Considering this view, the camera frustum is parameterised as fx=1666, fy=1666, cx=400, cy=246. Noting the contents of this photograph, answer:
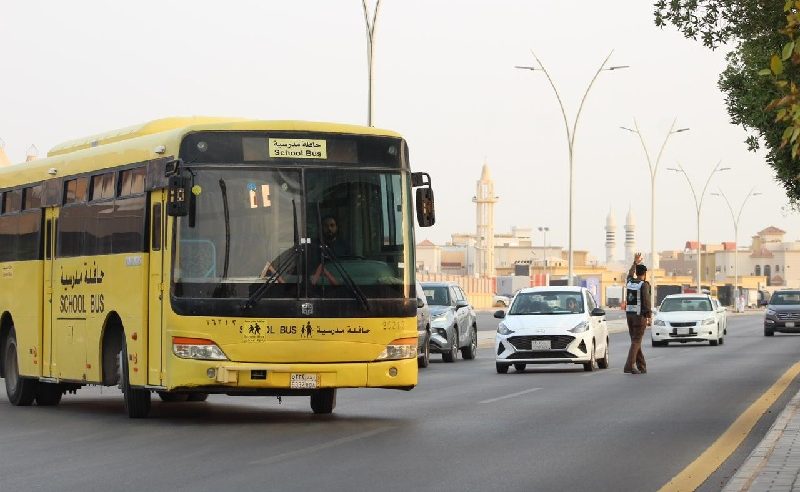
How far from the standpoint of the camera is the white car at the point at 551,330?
2945 centimetres

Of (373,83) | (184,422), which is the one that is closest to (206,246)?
(184,422)

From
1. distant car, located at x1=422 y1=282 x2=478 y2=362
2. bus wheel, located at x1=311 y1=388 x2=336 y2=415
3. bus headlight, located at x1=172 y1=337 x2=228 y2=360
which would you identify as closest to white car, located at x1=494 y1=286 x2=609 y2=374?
distant car, located at x1=422 y1=282 x2=478 y2=362

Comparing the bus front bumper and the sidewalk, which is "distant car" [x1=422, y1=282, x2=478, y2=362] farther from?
the sidewalk

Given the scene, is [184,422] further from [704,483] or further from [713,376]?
[713,376]

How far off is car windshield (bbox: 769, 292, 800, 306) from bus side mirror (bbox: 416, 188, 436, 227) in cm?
4434

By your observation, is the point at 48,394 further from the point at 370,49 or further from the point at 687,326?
the point at 687,326

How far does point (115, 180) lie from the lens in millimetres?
18812

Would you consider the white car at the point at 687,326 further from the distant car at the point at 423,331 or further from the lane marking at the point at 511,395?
the lane marking at the point at 511,395

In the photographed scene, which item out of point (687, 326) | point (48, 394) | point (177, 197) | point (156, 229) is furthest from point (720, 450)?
point (687, 326)

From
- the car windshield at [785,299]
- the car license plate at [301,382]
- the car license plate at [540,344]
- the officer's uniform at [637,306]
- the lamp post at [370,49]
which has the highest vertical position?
the lamp post at [370,49]

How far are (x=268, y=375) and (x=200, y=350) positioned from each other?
0.73 metres

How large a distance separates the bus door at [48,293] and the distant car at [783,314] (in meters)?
41.2

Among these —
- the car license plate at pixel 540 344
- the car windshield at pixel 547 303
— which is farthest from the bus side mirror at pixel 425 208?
the car windshield at pixel 547 303

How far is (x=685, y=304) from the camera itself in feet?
159
